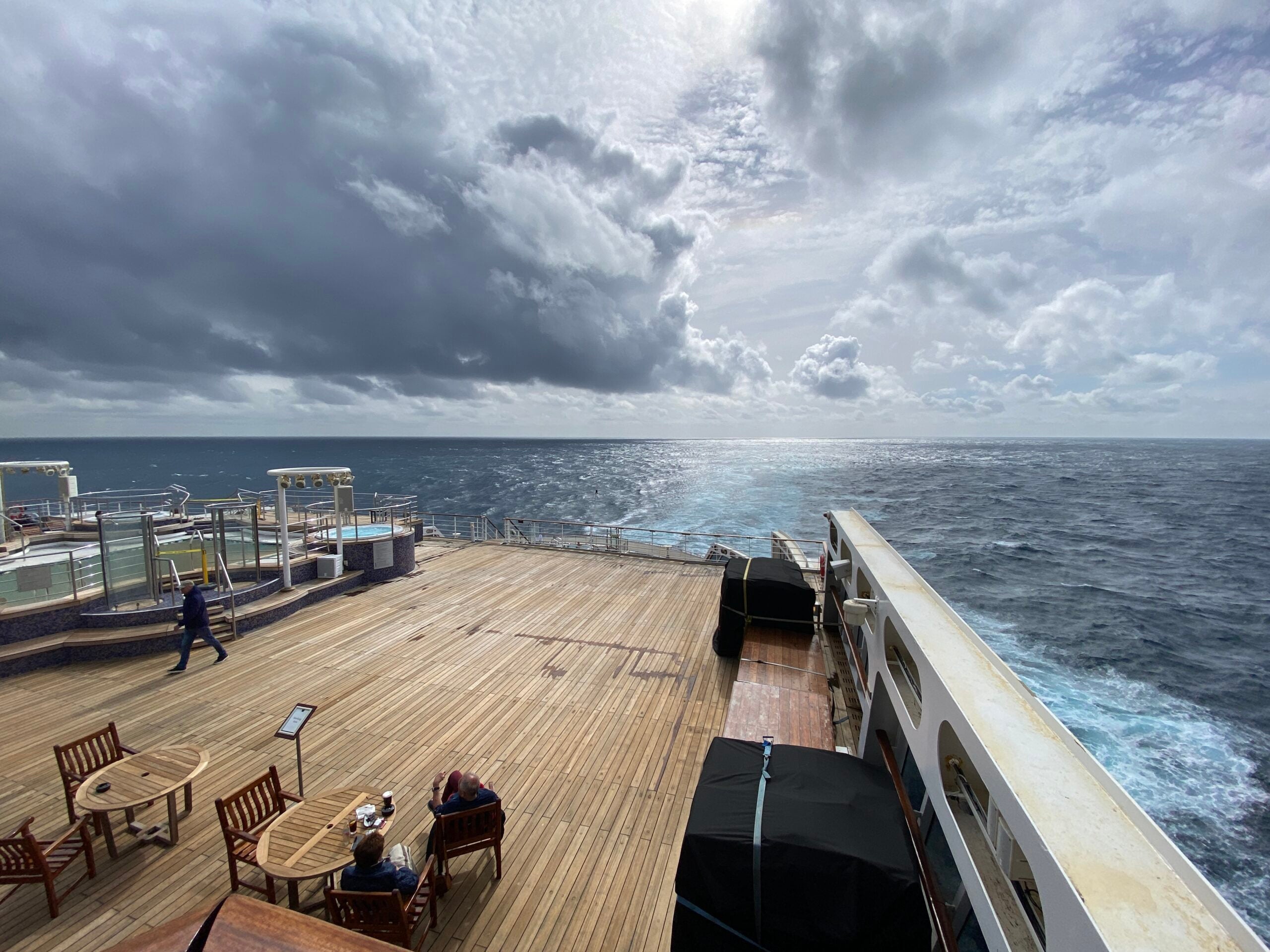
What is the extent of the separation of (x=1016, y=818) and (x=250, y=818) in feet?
20.6

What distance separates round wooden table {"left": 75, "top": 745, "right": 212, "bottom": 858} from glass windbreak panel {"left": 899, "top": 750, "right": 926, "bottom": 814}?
23.7ft

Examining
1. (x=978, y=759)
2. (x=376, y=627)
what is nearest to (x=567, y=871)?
(x=978, y=759)

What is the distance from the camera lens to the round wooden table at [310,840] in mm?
4262

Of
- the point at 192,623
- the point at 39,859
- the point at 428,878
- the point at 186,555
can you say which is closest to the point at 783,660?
the point at 428,878

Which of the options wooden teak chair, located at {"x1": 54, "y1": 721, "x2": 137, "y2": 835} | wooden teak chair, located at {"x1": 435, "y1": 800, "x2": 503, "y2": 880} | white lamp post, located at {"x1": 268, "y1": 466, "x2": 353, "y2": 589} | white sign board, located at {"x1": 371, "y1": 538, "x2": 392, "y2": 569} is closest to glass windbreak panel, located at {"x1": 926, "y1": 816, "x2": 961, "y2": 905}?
wooden teak chair, located at {"x1": 435, "y1": 800, "x2": 503, "y2": 880}

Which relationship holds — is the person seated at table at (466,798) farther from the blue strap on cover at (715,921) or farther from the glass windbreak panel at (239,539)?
the glass windbreak panel at (239,539)

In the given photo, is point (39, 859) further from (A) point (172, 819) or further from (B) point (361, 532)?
(B) point (361, 532)

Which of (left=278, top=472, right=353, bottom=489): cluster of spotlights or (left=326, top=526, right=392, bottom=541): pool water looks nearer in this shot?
(left=278, top=472, right=353, bottom=489): cluster of spotlights

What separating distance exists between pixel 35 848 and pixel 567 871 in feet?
14.1

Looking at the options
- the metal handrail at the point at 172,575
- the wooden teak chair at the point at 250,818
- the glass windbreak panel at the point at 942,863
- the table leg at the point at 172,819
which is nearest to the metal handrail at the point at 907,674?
the glass windbreak panel at the point at 942,863

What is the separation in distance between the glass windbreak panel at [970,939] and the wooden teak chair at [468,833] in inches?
152

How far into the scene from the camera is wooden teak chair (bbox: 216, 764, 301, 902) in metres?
4.57

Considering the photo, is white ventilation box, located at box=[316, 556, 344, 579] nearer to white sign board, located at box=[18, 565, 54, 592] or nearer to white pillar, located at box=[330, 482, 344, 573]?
white pillar, located at box=[330, 482, 344, 573]

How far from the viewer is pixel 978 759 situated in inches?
130
